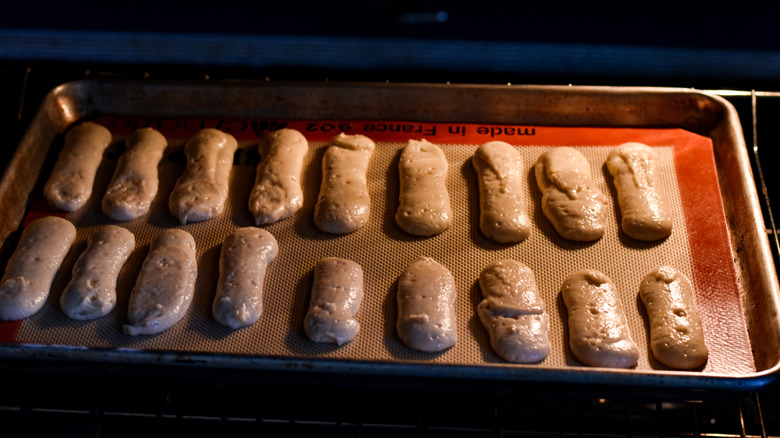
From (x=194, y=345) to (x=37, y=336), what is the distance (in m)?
0.45

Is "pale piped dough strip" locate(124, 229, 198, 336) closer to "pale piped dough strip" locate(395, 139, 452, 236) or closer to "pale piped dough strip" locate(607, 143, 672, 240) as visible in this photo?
"pale piped dough strip" locate(395, 139, 452, 236)

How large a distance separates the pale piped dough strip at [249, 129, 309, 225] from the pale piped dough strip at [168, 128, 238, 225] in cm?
11

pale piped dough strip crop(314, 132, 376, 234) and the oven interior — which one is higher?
the oven interior

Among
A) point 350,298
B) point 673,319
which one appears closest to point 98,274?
point 350,298

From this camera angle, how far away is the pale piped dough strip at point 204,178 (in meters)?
2.10

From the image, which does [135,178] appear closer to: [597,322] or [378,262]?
[378,262]

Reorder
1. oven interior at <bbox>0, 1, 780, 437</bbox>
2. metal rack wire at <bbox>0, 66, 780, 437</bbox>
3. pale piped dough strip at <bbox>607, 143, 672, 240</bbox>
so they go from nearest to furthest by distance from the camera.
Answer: metal rack wire at <bbox>0, 66, 780, 437</bbox>
pale piped dough strip at <bbox>607, 143, 672, 240</bbox>
oven interior at <bbox>0, 1, 780, 437</bbox>

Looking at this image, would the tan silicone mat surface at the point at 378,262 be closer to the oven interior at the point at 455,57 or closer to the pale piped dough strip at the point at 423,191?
the pale piped dough strip at the point at 423,191

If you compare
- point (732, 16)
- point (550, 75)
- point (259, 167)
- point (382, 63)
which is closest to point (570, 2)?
point (550, 75)

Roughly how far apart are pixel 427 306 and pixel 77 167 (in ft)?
4.33

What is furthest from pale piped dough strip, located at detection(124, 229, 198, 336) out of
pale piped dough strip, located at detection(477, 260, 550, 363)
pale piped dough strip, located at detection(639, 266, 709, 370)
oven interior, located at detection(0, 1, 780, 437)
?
pale piped dough strip, located at detection(639, 266, 709, 370)

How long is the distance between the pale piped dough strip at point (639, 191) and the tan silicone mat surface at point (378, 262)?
0.13 feet

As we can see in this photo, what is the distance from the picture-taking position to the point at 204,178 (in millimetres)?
2166

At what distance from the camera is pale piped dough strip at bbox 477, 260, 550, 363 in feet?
5.68
